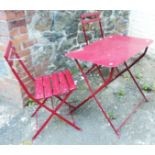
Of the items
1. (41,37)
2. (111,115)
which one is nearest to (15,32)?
(41,37)

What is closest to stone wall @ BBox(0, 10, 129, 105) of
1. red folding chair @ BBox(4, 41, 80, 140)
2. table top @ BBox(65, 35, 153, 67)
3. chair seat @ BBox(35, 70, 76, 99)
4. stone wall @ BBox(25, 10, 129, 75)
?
stone wall @ BBox(25, 10, 129, 75)

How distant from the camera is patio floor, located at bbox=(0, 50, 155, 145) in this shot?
2.56 m

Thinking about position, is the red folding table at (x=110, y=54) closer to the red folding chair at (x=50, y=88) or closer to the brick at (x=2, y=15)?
the red folding chair at (x=50, y=88)

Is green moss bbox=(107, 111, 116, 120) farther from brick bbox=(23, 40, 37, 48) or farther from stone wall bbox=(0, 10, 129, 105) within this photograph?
brick bbox=(23, 40, 37, 48)

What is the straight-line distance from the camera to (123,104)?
123 inches

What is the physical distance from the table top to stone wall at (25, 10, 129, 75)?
70cm

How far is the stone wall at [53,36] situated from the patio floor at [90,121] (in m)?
0.49

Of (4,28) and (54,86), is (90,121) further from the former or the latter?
(4,28)

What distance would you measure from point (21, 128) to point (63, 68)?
3.98 ft

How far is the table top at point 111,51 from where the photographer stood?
2.29 m

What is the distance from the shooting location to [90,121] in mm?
2816

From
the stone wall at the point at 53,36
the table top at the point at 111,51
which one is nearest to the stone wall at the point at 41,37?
the stone wall at the point at 53,36

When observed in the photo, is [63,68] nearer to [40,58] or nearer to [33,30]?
[40,58]

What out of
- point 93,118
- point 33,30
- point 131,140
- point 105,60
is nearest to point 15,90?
point 33,30
